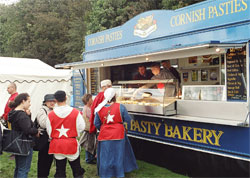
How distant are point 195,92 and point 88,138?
2.31 m

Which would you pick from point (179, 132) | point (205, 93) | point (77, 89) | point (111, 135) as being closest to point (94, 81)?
point (77, 89)

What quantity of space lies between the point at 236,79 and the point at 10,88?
4896mm

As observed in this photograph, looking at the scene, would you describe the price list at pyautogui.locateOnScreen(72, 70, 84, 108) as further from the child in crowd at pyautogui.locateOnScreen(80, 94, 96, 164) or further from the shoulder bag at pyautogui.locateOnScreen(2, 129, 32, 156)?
the shoulder bag at pyautogui.locateOnScreen(2, 129, 32, 156)

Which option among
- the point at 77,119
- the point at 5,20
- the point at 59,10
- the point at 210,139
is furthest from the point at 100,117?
the point at 5,20

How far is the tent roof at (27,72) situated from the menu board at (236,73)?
7.03 m

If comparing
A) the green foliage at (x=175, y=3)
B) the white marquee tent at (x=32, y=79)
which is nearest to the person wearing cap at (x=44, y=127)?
the white marquee tent at (x=32, y=79)

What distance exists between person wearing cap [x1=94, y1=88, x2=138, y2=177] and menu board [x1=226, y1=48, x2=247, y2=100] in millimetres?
1593

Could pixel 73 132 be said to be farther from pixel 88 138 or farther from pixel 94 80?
pixel 94 80

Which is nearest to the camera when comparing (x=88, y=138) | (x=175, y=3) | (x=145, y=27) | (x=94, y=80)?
(x=88, y=138)

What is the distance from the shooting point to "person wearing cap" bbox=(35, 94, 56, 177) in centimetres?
387

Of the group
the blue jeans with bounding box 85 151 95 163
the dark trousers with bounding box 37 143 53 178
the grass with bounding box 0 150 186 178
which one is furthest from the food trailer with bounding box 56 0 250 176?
the dark trousers with bounding box 37 143 53 178

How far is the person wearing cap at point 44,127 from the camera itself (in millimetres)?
3869

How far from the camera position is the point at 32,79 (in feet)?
30.1

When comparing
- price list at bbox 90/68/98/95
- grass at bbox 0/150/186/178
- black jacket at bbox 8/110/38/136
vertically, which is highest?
price list at bbox 90/68/98/95
